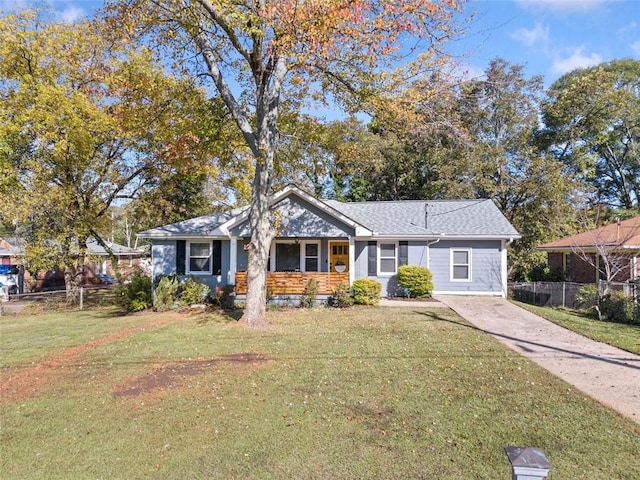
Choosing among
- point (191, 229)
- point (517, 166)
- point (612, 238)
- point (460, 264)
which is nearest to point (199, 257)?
point (191, 229)

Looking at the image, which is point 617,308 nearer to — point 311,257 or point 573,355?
point 573,355

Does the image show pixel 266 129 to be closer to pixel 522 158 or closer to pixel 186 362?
pixel 186 362

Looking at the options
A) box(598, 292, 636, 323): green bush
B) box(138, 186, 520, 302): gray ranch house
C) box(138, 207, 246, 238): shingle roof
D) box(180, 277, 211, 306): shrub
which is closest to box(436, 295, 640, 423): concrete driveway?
box(598, 292, 636, 323): green bush

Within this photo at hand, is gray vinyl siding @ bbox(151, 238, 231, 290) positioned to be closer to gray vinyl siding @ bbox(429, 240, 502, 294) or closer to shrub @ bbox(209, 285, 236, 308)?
shrub @ bbox(209, 285, 236, 308)

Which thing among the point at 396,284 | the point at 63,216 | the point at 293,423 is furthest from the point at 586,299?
the point at 63,216

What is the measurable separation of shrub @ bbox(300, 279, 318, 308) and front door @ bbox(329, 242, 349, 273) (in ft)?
6.37

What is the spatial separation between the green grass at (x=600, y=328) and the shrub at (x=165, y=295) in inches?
509

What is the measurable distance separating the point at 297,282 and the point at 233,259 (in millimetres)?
2766

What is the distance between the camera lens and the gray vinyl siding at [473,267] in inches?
688

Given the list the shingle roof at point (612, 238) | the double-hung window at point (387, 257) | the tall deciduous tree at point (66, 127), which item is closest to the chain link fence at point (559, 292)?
the shingle roof at point (612, 238)

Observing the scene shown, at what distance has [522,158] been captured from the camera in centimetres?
2602

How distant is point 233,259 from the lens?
1622 centimetres

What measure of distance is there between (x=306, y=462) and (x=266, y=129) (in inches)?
362

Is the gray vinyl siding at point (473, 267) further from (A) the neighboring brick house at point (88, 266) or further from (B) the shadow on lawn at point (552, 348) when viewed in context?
(A) the neighboring brick house at point (88, 266)
